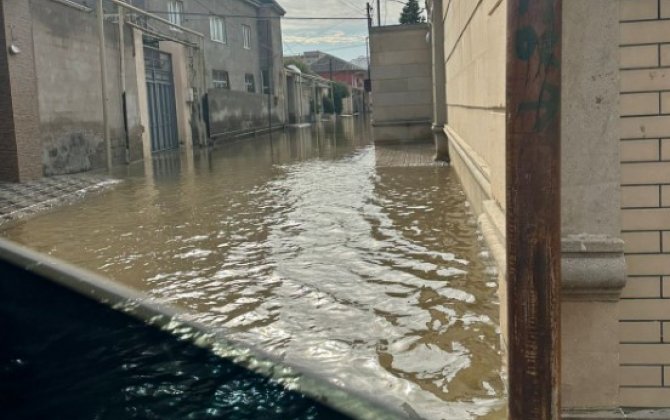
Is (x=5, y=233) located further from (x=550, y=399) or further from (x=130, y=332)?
(x=550, y=399)

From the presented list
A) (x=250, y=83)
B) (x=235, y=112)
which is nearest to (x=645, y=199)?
(x=235, y=112)

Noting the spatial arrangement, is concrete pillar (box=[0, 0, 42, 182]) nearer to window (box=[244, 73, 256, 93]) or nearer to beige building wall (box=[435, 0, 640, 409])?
beige building wall (box=[435, 0, 640, 409])

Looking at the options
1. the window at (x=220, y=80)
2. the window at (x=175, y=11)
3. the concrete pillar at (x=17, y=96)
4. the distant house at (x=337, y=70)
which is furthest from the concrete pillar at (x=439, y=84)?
the distant house at (x=337, y=70)

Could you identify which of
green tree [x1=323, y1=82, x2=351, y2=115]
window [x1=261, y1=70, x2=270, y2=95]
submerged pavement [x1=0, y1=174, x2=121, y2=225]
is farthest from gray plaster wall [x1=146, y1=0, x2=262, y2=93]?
green tree [x1=323, y1=82, x2=351, y2=115]

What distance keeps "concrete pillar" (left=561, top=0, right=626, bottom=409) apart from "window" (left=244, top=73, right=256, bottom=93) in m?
30.2

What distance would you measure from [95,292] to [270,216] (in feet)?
10.8

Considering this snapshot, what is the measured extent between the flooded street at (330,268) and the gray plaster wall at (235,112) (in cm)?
1400

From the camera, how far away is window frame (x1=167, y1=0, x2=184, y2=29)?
23469 millimetres

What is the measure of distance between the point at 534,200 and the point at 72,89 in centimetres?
1345

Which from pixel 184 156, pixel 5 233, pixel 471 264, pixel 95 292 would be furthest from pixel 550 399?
pixel 184 156

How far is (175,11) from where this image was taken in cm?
2391

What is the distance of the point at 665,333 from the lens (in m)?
2.69

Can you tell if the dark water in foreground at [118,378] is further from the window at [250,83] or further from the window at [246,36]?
the window at [246,36]

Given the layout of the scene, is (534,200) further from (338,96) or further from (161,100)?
(338,96)
